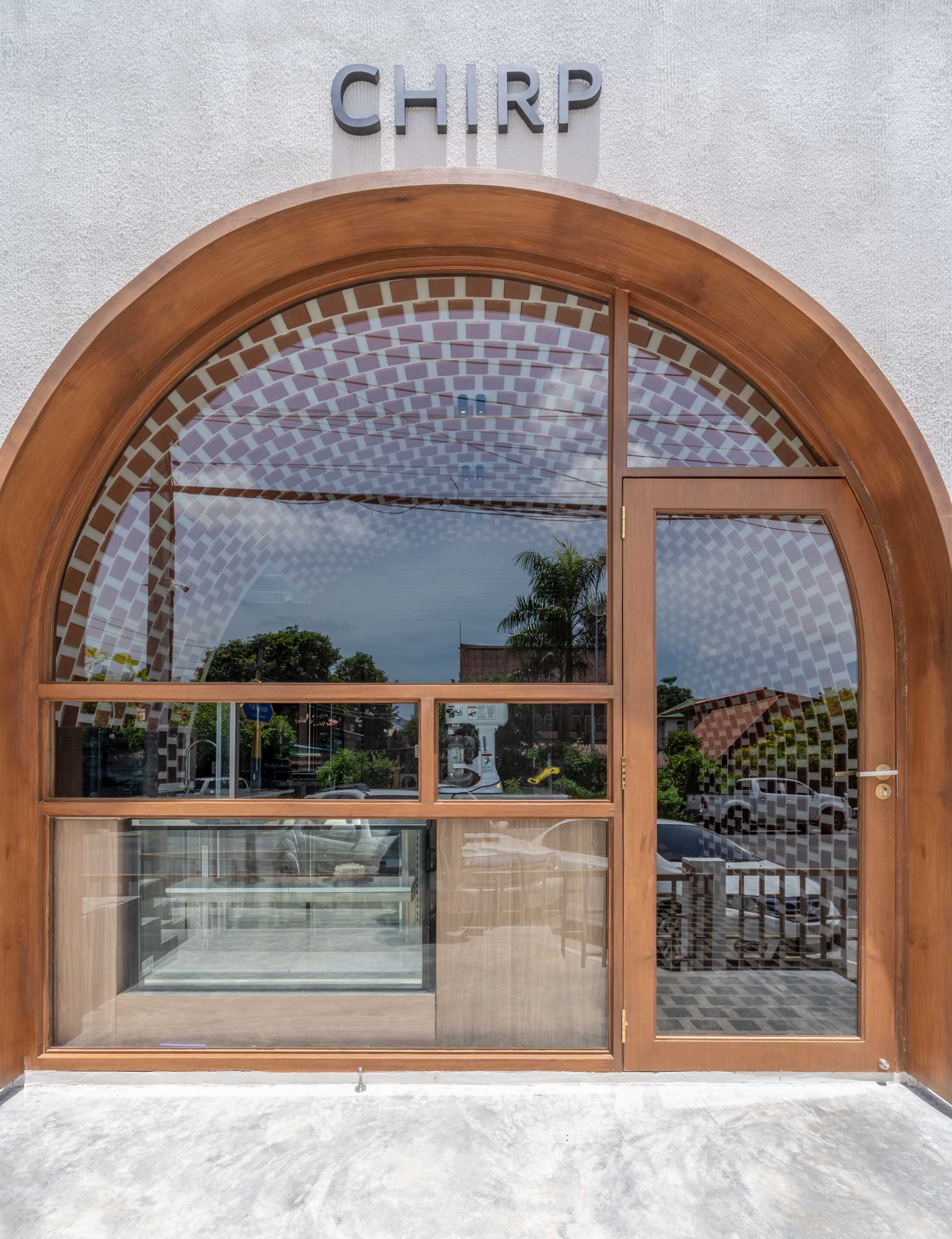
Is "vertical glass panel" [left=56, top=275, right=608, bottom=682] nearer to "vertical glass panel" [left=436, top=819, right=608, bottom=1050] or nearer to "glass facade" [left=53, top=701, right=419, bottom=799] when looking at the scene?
"glass facade" [left=53, top=701, right=419, bottom=799]

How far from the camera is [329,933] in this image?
2998 mm

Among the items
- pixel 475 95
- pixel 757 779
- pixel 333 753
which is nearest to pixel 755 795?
pixel 757 779

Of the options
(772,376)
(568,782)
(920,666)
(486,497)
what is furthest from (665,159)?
(568,782)

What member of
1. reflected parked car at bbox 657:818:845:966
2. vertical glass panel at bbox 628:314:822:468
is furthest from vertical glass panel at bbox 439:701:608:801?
vertical glass panel at bbox 628:314:822:468

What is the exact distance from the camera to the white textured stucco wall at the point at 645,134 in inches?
111

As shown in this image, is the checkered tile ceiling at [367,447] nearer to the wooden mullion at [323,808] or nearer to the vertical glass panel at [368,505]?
the vertical glass panel at [368,505]

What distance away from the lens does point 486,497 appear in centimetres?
310

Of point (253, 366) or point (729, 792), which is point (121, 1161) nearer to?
point (729, 792)

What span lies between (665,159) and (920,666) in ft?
6.94

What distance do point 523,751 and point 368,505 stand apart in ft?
3.80

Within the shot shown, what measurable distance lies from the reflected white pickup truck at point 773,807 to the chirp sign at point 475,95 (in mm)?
2568

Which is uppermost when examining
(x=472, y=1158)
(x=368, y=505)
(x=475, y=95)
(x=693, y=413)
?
(x=475, y=95)

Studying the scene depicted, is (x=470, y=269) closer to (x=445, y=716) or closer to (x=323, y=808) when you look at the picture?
(x=445, y=716)

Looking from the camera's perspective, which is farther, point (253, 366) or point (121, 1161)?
point (253, 366)
